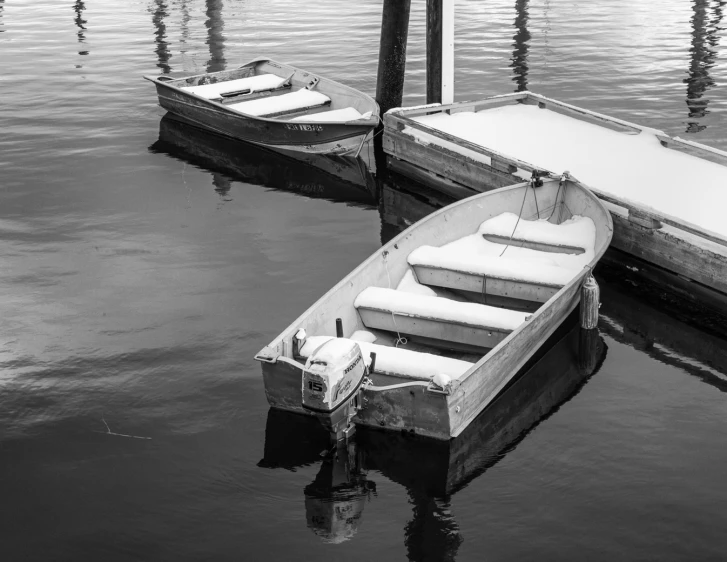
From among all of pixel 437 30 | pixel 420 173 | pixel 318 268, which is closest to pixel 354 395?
pixel 318 268

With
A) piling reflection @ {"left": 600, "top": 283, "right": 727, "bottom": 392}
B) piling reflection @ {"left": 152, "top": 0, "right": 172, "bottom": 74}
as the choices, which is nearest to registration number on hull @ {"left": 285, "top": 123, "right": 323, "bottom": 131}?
piling reflection @ {"left": 600, "top": 283, "right": 727, "bottom": 392}

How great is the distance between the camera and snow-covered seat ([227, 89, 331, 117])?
16.9 metres

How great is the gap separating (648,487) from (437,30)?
982cm

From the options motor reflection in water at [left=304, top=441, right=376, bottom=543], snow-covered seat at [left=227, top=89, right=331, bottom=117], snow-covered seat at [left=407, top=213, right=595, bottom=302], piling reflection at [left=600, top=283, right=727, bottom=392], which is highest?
snow-covered seat at [left=227, top=89, right=331, bottom=117]

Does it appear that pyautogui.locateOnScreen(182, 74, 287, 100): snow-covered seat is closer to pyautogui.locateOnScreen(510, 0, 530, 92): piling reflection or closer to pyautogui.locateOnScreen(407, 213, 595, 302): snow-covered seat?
pyautogui.locateOnScreen(510, 0, 530, 92): piling reflection

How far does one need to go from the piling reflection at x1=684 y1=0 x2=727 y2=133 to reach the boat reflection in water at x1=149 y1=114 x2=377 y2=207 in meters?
6.95

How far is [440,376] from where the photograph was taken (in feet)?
24.8

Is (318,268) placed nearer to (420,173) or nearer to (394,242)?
(394,242)

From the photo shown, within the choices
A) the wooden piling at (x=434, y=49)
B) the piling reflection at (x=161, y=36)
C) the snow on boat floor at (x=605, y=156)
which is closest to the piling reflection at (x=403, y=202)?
the snow on boat floor at (x=605, y=156)

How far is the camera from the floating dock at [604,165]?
35.6 ft

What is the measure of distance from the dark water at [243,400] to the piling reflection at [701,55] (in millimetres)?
211

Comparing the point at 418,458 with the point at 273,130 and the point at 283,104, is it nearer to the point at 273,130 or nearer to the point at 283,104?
the point at 273,130

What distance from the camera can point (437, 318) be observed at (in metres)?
9.11

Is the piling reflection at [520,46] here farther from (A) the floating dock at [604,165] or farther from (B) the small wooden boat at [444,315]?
(B) the small wooden boat at [444,315]
